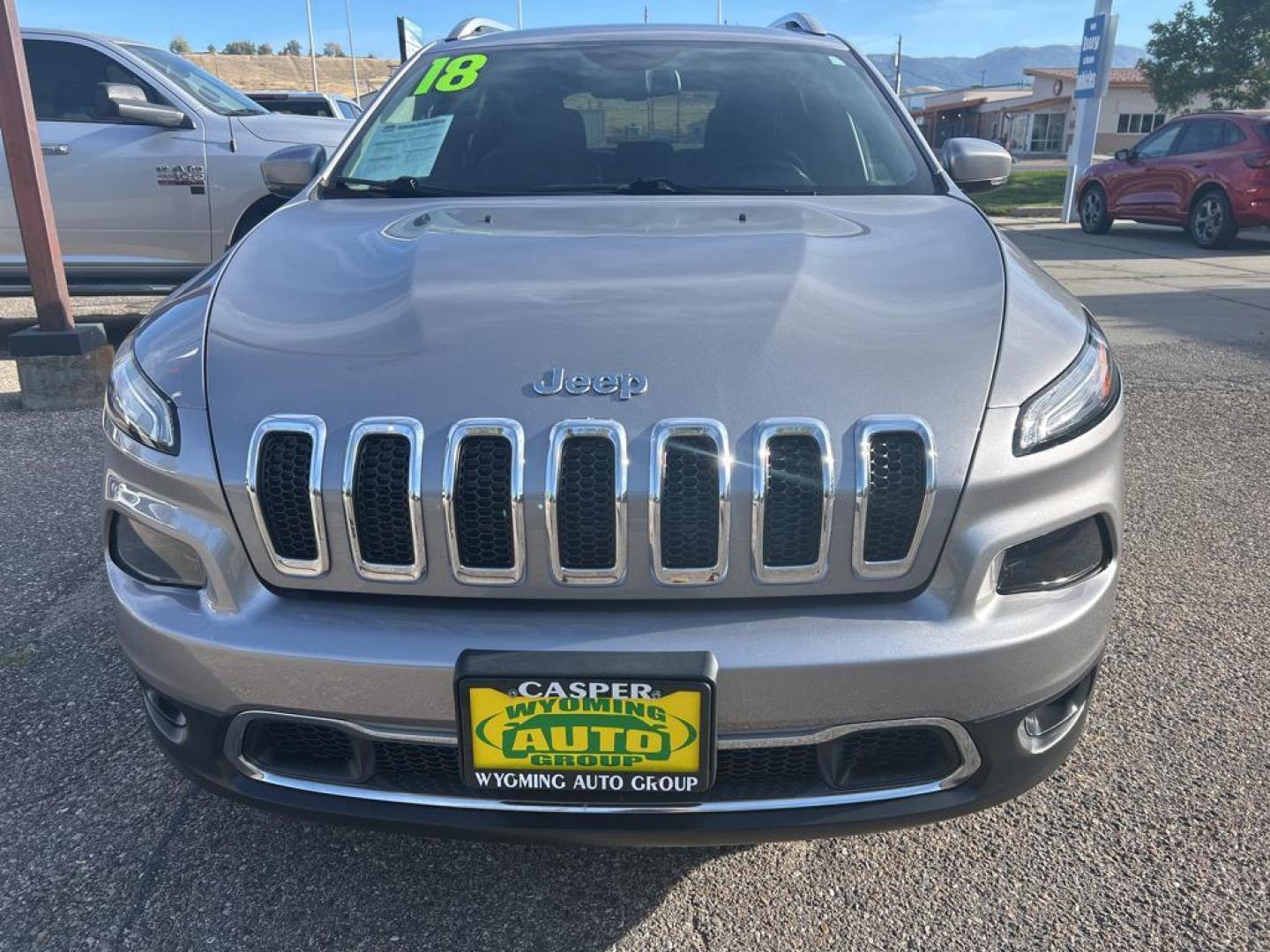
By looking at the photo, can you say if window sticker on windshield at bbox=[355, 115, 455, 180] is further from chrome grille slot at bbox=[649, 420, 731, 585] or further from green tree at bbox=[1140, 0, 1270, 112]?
green tree at bbox=[1140, 0, 1270, 112]

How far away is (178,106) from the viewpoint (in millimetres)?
6148

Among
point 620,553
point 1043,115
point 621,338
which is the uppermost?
point 621,338

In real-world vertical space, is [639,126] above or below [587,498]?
above

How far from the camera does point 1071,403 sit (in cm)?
167

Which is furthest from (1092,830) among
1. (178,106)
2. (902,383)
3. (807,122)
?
(178,106)

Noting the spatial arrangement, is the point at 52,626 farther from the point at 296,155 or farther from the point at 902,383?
the point at 902,383

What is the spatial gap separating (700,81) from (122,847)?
2495 mm

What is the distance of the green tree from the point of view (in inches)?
991

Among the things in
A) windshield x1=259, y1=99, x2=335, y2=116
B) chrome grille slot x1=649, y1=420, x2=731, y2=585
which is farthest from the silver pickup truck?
windshield x1=259, y1=99, x2=335, y2=116

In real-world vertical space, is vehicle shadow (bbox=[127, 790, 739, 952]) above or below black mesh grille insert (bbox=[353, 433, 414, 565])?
below

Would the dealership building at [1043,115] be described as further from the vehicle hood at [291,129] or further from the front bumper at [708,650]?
the front bumper at [708,650]

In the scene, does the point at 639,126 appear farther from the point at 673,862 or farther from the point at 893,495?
the point at 673,862

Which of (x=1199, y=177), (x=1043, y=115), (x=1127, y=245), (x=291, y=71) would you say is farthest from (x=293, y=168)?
(x=291, y=71)

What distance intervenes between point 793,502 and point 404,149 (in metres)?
1.84
